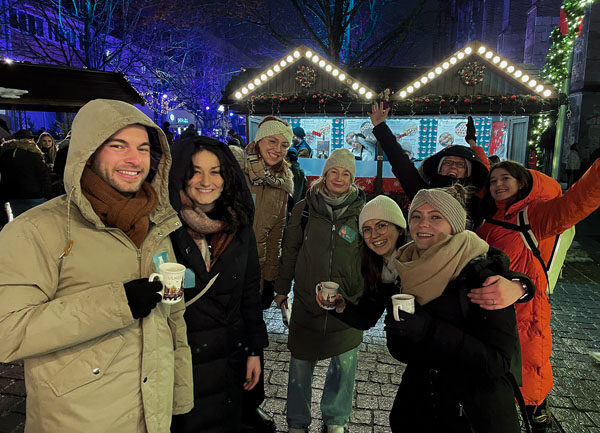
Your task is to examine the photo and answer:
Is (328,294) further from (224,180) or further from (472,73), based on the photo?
(472,73)

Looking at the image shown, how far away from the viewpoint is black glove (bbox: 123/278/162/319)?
5.02 feet

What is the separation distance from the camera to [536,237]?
318 cm

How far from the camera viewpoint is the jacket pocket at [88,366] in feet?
4.91

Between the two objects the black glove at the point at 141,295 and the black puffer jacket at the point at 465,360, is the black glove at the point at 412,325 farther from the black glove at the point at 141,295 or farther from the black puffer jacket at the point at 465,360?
the black glove at the point at 141,295

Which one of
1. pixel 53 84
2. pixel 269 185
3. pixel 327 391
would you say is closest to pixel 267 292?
pixel 269 185

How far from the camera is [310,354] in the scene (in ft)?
10.0

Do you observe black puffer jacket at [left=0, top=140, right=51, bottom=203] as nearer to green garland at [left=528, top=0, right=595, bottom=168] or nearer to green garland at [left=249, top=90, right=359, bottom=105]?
green garland at [left=249, top=90, right=359, bottom=105]

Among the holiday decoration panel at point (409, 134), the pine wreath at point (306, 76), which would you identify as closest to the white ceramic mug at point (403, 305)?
the holiday decoration panel at point (409, 134)

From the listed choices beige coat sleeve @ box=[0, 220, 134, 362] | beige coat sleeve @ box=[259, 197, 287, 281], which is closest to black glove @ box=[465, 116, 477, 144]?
beige coat sleeve @ box=[259, 197, 287, 281]

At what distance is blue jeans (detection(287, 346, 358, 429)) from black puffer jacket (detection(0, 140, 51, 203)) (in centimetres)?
742

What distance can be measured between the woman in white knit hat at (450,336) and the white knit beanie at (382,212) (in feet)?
1.90

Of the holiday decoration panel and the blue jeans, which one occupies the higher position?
the holiday decoration panel

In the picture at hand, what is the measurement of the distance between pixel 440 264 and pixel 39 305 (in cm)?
179

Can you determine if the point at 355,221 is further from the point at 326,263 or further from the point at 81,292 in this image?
the point at 81,292
